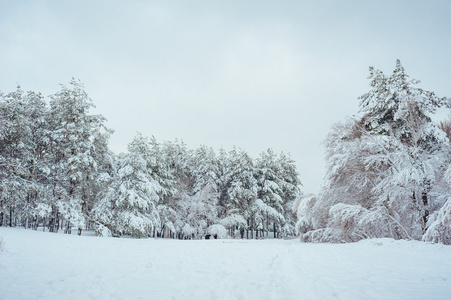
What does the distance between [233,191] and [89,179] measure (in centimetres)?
1585

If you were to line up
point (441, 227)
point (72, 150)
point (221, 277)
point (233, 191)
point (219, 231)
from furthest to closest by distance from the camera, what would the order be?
point (233, 191)
point (219, 231)
point (72, 150)
point (441, 227)
point (221, 277)

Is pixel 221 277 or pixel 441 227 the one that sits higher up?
pixel 441 227

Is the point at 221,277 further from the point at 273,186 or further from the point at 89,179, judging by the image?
the point at 273,186

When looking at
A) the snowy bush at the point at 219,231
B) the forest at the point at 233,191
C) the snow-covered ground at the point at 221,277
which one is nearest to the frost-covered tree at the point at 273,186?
the forest at the point at 233,191

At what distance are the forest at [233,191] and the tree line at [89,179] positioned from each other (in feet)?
0.33

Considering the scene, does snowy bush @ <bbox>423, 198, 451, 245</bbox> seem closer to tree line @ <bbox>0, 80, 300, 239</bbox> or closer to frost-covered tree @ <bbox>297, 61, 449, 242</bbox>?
frost-covered tree @ <bbox>297, 61, 449, 242</bbox>

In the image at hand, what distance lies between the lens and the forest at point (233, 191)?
1417 cm

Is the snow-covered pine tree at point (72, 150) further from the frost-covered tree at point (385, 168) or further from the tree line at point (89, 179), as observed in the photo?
the frost-covered tree at point (385, 168)

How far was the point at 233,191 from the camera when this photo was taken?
29734mm

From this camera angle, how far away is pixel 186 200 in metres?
30.2

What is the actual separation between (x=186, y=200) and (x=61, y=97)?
56.5 ft

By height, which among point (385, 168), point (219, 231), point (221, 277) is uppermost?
point (385, 168)

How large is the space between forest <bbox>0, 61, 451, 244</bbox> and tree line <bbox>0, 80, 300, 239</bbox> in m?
0.10

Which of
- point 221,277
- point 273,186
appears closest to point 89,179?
point 221,277
